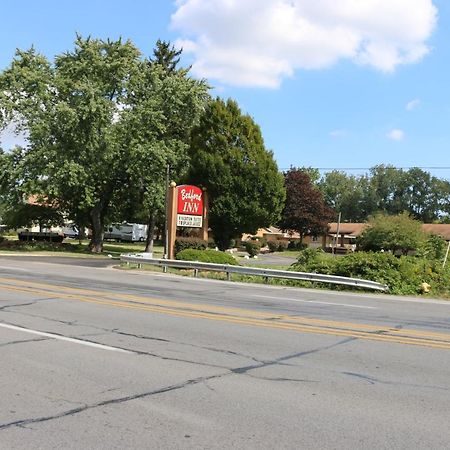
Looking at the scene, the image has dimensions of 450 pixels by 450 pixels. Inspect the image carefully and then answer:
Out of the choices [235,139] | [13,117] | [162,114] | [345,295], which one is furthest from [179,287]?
[13,117]

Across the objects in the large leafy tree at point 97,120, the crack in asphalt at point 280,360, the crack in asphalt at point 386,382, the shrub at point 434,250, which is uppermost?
the large leafy tree at point 97,120

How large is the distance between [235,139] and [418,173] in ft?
279

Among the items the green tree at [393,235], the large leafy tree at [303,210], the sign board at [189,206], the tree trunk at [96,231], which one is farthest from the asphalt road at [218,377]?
the large leafy tree at [303,210]

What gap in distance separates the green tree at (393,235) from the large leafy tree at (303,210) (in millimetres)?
13584

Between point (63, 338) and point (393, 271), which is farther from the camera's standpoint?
point (393, 271)

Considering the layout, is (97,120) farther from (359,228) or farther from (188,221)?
(359,228)

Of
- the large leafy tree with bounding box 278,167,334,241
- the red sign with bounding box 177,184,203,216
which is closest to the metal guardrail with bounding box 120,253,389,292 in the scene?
the red sign with bounding box 177,184,203,216

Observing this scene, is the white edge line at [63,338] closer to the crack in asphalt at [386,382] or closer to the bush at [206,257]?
the crack in asphalt at [386,382]

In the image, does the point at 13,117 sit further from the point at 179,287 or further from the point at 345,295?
the point at 345,295

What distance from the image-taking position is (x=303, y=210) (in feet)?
219

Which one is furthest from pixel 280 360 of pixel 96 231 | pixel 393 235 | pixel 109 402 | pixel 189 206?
pixel 393 235

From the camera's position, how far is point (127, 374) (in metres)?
6.49

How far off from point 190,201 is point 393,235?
27.3 metres

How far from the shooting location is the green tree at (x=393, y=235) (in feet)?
165
